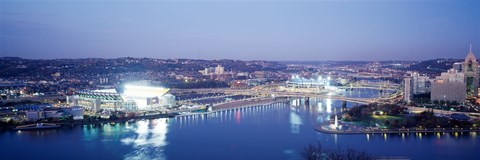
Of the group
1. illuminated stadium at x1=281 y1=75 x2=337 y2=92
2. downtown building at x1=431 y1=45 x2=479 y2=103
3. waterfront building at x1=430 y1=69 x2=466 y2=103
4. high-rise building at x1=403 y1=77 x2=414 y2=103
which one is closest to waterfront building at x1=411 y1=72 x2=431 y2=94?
downtown building at x1=431 y1=45 x2=479 y2=103

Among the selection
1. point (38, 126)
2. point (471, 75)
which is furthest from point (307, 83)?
point (38, 126)

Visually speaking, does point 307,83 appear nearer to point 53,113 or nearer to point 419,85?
point 419,85

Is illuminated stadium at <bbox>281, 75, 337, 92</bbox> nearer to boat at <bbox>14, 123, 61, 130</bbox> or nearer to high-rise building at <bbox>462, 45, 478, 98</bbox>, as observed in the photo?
high-rise building at <bbox>462, 45, 478, 98</bbox>

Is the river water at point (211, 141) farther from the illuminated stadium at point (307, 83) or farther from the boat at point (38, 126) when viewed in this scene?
the illuminated stadium at point (307, 83)

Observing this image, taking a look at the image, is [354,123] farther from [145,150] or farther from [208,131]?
[145,150]

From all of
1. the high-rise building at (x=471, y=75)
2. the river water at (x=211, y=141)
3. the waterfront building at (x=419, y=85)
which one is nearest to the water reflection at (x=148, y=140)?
the river water at (x=211, y=141)

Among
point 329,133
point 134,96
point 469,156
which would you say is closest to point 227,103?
point 134,96
